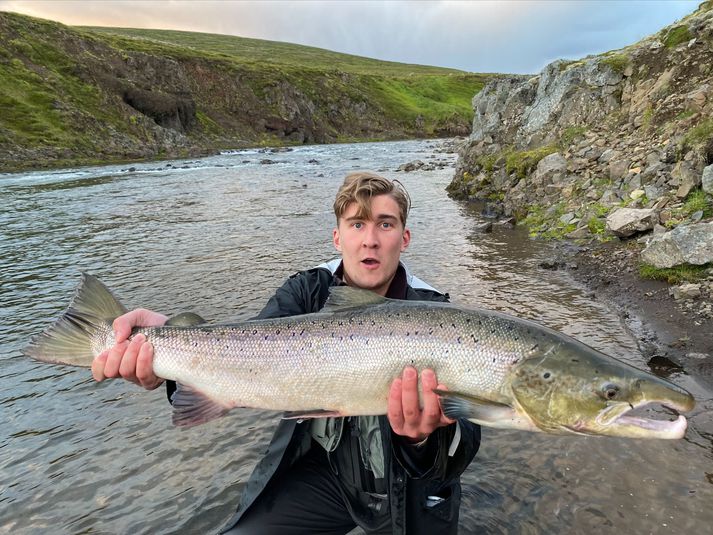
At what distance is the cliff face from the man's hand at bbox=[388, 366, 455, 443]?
6980mm

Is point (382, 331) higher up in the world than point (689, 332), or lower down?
higher up

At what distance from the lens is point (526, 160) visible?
17.8 metres

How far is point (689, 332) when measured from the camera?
21.2 ft

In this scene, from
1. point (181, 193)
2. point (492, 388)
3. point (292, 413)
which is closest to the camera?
point (492, 388)

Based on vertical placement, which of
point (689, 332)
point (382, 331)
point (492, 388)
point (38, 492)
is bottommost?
point (38, 492)

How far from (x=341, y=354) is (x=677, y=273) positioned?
7.24 metres

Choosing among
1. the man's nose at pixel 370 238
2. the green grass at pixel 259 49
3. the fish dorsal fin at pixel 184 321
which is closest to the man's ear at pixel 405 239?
the man's nose at pixel 370 238

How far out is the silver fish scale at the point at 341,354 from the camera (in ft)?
9.59

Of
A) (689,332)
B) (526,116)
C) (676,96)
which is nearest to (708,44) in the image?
(676,96)

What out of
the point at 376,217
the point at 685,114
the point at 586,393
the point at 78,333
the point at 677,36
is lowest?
the point at 586,393

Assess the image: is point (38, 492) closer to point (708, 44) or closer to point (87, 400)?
point (87, 400)

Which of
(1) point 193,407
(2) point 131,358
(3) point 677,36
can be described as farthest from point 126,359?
(3) point 677,36

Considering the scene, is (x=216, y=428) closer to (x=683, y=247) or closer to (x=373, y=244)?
(x=373, y=244)

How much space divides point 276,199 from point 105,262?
1171 centimetres
